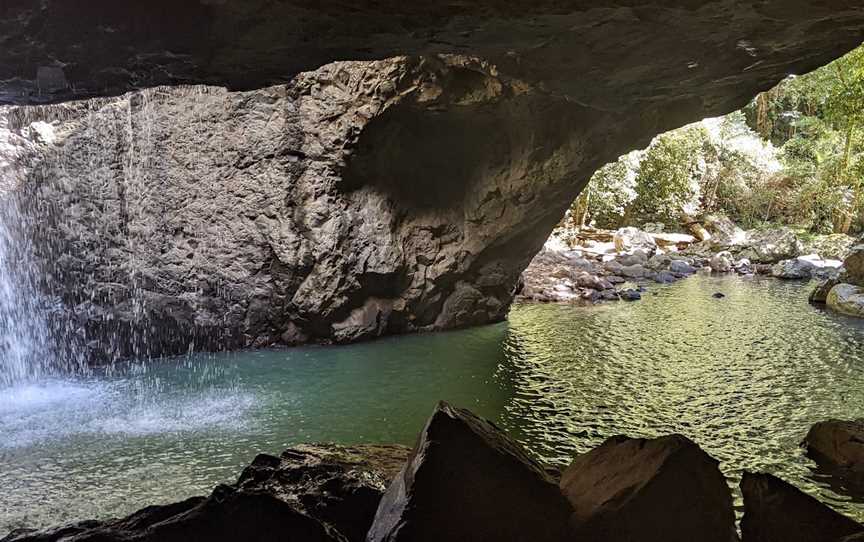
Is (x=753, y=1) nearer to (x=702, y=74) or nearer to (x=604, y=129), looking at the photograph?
(x=702, y=74)

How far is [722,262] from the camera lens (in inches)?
837

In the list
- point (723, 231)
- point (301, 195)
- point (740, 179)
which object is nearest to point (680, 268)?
point (723, 231)

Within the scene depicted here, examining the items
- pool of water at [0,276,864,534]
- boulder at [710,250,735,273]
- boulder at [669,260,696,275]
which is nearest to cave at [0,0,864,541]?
pool of water at [0,276,864,534]

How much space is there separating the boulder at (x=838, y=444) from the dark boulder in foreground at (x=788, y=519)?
241cm

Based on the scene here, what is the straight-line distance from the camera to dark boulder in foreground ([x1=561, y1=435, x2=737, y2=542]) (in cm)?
273

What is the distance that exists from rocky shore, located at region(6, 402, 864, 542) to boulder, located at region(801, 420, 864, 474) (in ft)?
7.94

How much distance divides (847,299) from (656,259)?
8982mm

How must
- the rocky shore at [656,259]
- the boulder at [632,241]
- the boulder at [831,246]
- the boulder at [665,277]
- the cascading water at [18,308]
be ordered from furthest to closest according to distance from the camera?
the boulder at [632,241] → the boulder at [831,246] → the boulder at [665,277] → the rocky shore at [656,259] → the cascading water at [18,308]

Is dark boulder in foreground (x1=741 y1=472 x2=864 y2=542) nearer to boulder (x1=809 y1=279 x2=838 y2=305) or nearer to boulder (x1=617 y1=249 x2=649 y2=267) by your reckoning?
boulder (x1=809 y1=279 x2=838 y2=305)

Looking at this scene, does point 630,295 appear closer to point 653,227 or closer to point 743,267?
point 743,267

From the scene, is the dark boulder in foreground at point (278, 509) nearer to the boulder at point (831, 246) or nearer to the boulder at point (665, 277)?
the boulder at point (665, 277)

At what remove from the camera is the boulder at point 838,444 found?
4883mm

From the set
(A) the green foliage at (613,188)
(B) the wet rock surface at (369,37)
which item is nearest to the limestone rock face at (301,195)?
(B) the wet rock surface at (369,37)

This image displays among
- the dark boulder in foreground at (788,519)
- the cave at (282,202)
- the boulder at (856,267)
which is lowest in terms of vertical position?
the boulder at (856,267)
